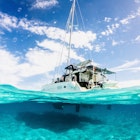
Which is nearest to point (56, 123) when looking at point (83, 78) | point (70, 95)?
point (70, 95)

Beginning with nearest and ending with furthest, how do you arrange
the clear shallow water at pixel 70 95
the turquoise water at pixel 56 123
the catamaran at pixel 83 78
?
the turquoise water at pixel 56 123, the clear shallow water at pixel 70 95, the catamaran at pixel 83 78

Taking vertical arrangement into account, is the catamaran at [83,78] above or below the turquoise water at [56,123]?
above

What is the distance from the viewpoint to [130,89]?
20.2 metres

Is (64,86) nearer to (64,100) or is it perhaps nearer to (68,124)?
(64,100)

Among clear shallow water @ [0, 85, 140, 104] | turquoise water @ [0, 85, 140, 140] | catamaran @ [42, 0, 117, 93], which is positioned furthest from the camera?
catamaran @ [42, 0, 117, 93]

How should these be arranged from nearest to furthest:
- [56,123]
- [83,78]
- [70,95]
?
[56,123]
[70,95]
[83,78]

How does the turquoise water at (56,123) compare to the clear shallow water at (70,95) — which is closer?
the turquoise water at (56,123)

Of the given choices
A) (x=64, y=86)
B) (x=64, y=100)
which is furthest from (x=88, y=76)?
(x=64, y=100)

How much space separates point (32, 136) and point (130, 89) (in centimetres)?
1110

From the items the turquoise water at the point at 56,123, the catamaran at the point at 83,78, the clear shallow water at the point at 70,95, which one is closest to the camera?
the turquoise water at the point at 56,123

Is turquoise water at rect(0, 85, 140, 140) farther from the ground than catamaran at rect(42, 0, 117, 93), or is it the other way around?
catamaran at rect(42, 0, 117, 93)

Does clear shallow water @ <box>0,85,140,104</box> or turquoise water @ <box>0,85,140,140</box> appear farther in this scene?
clear shallow water @ <box>0,85,140,104</box>

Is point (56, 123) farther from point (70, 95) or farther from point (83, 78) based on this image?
point (83, 78)

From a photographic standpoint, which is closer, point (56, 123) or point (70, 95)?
point (56, 123)
